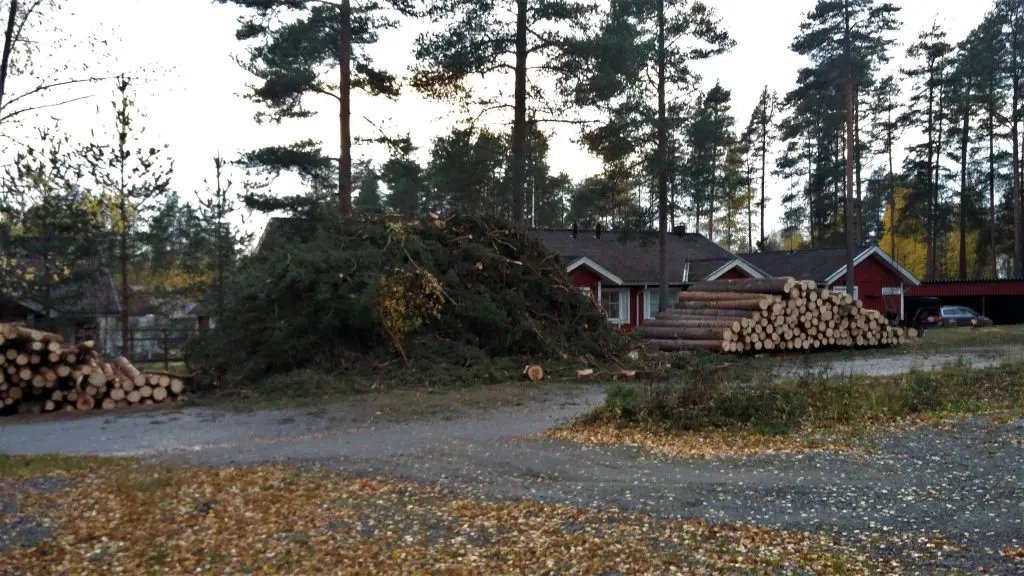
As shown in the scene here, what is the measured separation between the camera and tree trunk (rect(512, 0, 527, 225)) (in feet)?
81.7

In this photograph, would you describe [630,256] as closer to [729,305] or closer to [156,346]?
[729,305]

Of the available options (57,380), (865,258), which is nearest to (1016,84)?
(865,258)

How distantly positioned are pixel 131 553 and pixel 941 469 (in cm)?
677

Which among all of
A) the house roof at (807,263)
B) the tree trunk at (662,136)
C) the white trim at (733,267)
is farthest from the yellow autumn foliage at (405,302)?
the house roof at (807,263)

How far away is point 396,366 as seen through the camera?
57.0 ft

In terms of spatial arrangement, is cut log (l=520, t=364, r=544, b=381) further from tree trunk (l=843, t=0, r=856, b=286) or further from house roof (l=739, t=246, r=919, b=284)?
house roof (l=739, t=246, r=919, b=284)

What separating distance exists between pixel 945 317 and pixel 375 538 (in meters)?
41.4

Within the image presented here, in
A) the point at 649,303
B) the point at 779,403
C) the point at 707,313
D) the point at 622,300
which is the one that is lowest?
the point at 779,403

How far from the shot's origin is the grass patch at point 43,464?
31.1ft

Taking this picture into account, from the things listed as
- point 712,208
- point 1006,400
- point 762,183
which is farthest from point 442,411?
point 762,183

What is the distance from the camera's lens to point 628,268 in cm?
3675

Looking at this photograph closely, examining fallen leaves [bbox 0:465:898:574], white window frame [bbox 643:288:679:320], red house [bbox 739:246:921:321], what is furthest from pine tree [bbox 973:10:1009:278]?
fallen leaves [bbox 0:465:898:574]

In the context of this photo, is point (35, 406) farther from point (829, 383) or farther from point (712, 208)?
point (712, 208)

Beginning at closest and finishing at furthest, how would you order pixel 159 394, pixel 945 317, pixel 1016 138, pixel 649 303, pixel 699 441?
pixel 699 441
pixel 159 394
pixel 649 303
pixel 945 317
pixel 1016 138
